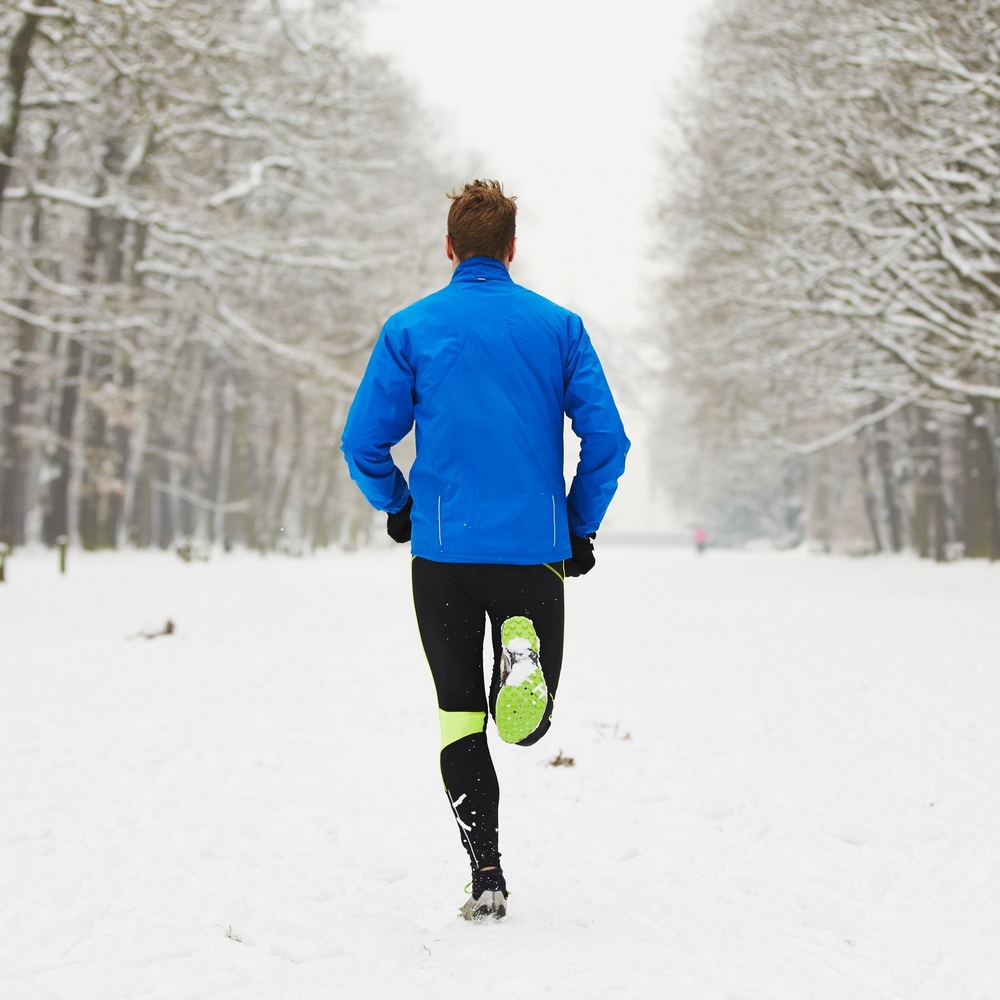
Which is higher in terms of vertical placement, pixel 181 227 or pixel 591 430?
pixel 181 227

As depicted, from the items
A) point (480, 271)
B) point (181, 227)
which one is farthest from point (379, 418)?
point (181, 227)

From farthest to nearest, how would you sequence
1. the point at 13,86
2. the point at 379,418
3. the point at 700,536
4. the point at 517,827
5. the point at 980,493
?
the point at 700,536 → the point at 980,493 → the point at 13,86 → the point at 517,827 → the point at 379,418

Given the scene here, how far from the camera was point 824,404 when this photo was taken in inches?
881

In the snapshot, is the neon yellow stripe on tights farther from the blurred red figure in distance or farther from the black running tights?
the blurred red figure in distance

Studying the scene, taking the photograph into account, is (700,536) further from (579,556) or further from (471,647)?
(471,647)

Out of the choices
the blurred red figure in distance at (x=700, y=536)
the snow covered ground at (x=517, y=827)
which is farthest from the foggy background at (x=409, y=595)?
the blurred red figure in distance at (x=700, y=536)

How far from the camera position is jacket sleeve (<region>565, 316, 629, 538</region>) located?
11.0ft

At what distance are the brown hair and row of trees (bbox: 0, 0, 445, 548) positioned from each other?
9948 millimetres

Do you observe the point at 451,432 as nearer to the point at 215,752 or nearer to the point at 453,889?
the point at 453,889

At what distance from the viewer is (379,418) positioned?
3273 millimetres

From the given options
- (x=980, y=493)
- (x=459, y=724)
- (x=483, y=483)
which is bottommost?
(x=459, y=724)

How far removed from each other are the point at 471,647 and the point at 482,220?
1.28 meters

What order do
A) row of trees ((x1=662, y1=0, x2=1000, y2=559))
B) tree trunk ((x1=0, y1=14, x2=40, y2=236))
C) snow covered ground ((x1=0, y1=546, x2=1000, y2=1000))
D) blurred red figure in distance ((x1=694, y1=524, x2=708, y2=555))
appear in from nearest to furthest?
snow covered ground ((x1=0, y1=546, x2=1000, y2=1000)) < tree trunk ((x1=0, y1=14, x2=40, y2=236)) < row of trees ((x1=662, y1=0, x2=1000, y2=559)) < blurred red figure in distance ((x1=694, y1=524, x2=708, y2=555))

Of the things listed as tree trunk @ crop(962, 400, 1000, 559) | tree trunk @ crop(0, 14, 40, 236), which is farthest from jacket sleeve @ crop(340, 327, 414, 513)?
tree trunk @ crop(962, 400, 1000, 559)
